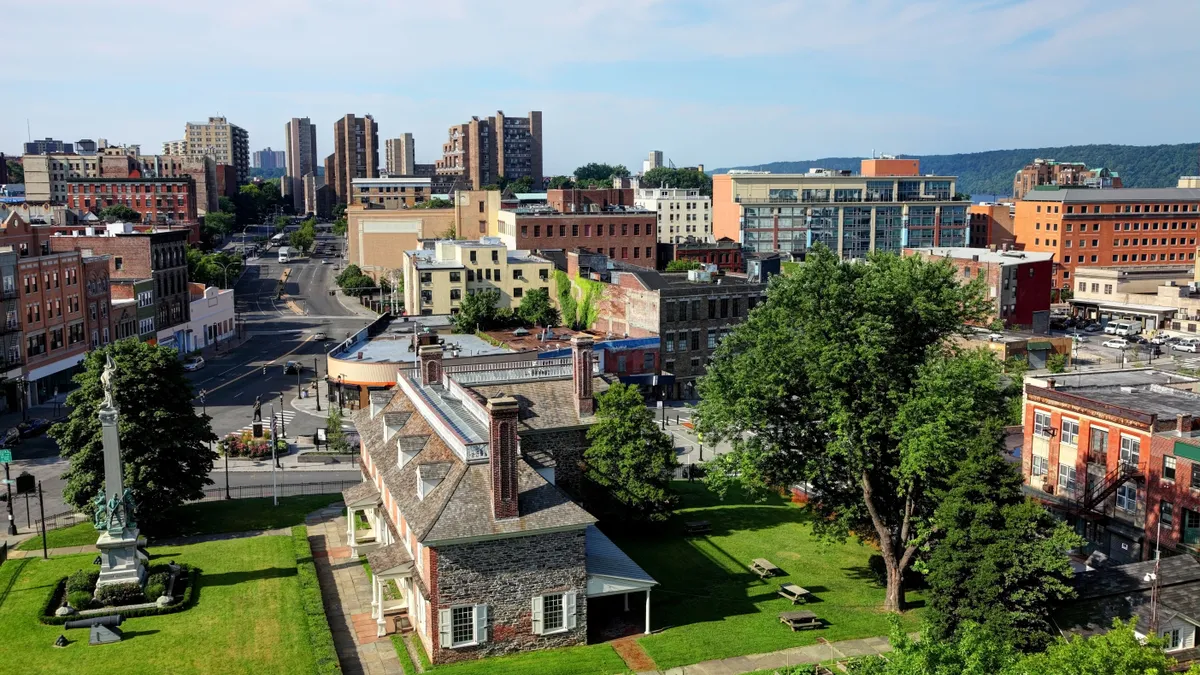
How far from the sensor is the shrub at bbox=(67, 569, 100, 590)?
40.3 m

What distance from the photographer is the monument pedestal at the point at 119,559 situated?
40.2m

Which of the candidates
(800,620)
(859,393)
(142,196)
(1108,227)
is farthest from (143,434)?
(142,196)

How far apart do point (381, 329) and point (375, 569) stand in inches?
2277

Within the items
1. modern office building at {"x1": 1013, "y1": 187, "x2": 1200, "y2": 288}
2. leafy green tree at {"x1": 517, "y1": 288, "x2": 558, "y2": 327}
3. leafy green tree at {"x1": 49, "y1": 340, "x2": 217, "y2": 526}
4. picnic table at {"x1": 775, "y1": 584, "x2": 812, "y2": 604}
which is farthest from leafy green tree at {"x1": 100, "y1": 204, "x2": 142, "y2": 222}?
picnic table at {"x1": 775, "y1": 584, "x2": 812, "y2": 604}

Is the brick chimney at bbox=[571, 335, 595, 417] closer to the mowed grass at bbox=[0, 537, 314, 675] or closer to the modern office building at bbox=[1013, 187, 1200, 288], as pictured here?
the mowed grass at bbox=[0, 537, 314, 675]

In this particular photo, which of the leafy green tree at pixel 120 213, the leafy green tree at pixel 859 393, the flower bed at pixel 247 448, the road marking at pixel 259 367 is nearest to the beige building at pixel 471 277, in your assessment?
the road marking at pixel 259 367

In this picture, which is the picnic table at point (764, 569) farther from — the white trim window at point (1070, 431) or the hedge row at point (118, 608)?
the hedge row at point (118, 608)

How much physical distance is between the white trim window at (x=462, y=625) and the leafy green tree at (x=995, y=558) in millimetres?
14757

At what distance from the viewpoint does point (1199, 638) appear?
35250 millimetres

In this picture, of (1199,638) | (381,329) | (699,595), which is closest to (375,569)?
(699,595)

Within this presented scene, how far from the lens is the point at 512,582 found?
35.0m

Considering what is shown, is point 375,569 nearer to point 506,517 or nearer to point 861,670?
point 506,517

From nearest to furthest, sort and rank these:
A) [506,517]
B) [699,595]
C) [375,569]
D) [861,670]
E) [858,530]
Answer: [861,670], [506,517], [375,569], [699,595], [858,530]

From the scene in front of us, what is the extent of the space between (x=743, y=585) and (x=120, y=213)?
147 m
